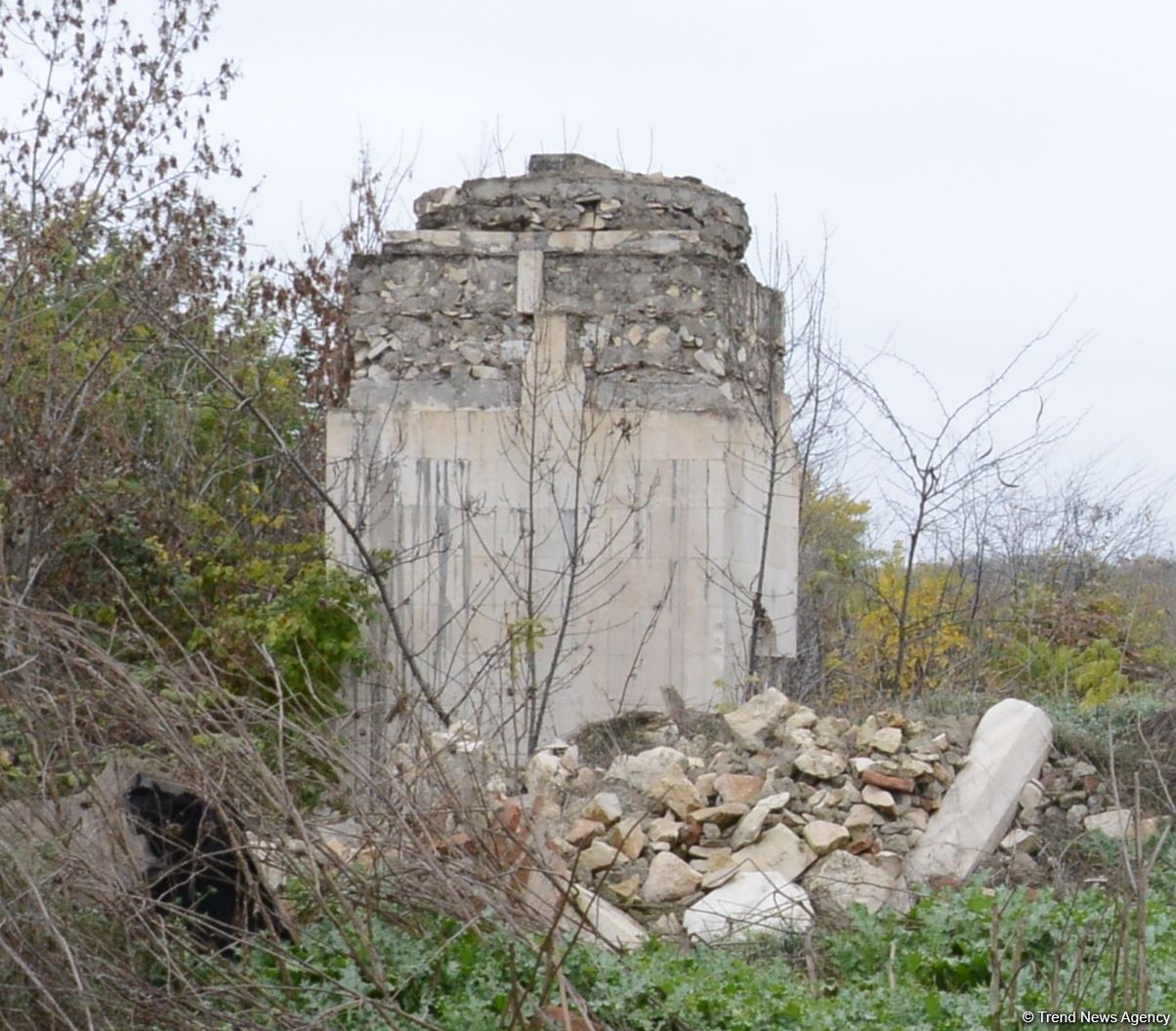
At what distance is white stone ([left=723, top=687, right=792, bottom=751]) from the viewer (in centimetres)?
812

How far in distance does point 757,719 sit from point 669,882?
154 centimetres

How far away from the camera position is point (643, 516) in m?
10.4

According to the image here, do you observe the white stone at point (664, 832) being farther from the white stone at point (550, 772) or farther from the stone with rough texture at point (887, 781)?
the stone with rough texture at point (887, 781)

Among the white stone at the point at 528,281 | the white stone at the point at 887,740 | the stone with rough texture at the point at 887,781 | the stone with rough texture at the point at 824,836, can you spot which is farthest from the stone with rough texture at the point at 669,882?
the white stone at the point at 528,281

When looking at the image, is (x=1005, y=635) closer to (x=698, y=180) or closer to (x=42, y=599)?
(x=698, y=180)

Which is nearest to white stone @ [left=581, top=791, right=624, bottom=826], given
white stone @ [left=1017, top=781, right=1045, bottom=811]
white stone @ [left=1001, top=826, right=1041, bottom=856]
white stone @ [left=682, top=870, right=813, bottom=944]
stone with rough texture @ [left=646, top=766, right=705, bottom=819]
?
stone with rough texture @ [left=646, top=766, right=705, bottom=819]

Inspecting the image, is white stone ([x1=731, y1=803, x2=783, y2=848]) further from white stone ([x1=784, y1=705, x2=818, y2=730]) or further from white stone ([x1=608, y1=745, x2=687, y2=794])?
white stone ([x1=784, y1=705, x2=818, y2=730])

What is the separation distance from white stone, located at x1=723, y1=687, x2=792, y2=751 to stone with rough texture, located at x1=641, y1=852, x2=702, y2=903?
4.11ft

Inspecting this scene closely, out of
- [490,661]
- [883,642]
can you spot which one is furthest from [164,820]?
[883,642]

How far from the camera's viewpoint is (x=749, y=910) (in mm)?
6480

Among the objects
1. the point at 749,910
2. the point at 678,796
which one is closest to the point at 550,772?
the point at 678,796

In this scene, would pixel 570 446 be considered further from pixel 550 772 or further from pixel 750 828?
pixel 750 828

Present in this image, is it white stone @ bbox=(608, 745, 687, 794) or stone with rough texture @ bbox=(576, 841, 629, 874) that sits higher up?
white stone @ bbox=(608, 745, 687, 794)

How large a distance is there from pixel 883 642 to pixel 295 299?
6476 mm
